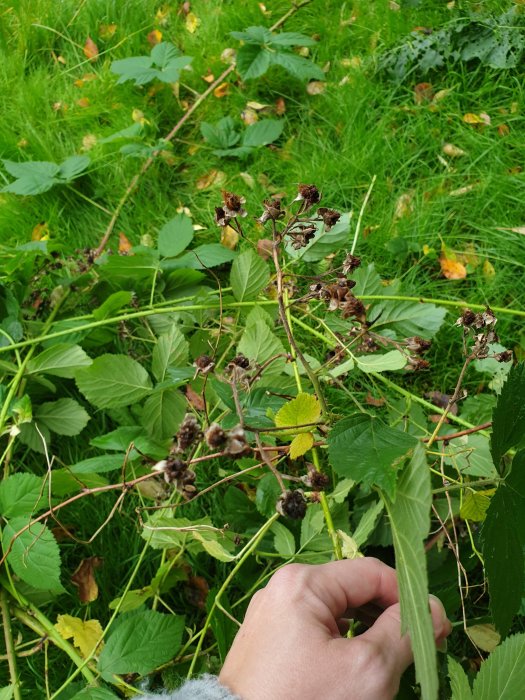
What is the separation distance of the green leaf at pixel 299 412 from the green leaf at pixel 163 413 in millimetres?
549

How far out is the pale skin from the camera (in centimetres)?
82

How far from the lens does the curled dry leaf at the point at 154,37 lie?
2.52 m

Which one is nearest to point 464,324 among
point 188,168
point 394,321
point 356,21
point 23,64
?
point 394,321

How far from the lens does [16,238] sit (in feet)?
6.93

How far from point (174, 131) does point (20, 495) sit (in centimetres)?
146

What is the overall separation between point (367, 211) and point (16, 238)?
1.20 meters

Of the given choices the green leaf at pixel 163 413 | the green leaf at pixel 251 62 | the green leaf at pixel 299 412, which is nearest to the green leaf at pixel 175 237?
the green leaf at pixel 163 413

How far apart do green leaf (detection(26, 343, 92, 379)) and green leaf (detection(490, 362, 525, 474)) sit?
1016 mm

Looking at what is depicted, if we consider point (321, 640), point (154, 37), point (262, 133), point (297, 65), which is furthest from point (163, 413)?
point (154, 37)

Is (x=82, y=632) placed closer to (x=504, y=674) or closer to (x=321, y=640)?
(x=321, y=640)

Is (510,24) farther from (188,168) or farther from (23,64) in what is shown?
(23,64)

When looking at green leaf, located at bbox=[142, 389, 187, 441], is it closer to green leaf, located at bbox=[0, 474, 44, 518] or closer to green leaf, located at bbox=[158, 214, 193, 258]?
green leaf, located at bbox=[0, 474, 44, 518]

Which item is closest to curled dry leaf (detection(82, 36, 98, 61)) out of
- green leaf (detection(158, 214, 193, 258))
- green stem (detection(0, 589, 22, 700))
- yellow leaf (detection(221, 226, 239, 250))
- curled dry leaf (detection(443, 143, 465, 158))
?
yellow leaf (detection(221, 226, 239, 250))

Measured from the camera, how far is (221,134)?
2195 mm
